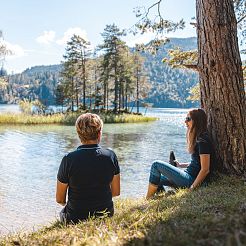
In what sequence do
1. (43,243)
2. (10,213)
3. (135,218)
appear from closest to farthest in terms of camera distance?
(43,243) < (135,218) < (10,213)

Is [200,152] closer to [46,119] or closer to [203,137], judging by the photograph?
[203,137]

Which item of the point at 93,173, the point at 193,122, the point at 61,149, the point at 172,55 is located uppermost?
the point at 172,55

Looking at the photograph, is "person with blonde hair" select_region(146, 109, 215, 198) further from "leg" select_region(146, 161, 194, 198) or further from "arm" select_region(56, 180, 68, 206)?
"arm" select_region(56, 180, 68, 206)

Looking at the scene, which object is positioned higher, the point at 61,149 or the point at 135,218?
the point at 135,218

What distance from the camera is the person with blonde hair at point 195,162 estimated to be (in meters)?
5.26

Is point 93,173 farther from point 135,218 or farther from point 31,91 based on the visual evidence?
point 31,91

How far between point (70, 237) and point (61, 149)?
13666mm

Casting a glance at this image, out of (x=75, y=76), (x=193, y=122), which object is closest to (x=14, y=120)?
(x=75, y=76)

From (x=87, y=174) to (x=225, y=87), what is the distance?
269 cm

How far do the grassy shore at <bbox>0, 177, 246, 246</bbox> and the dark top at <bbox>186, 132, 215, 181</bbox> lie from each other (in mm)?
885

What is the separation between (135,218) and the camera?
11.6 feet

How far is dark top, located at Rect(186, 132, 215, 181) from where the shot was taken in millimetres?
5262

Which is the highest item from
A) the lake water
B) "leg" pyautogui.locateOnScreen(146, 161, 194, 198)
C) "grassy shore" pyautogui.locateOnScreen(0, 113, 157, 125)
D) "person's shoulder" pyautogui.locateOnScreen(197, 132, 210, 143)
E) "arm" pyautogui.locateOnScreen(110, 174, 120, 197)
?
"person's shoulder" pyautogui.locateOnScreen(197, 132, 210, 143)

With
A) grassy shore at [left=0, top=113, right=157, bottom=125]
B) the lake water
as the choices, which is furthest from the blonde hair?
grassy shore at [left=0, top=113, right=157, bottom=125]
